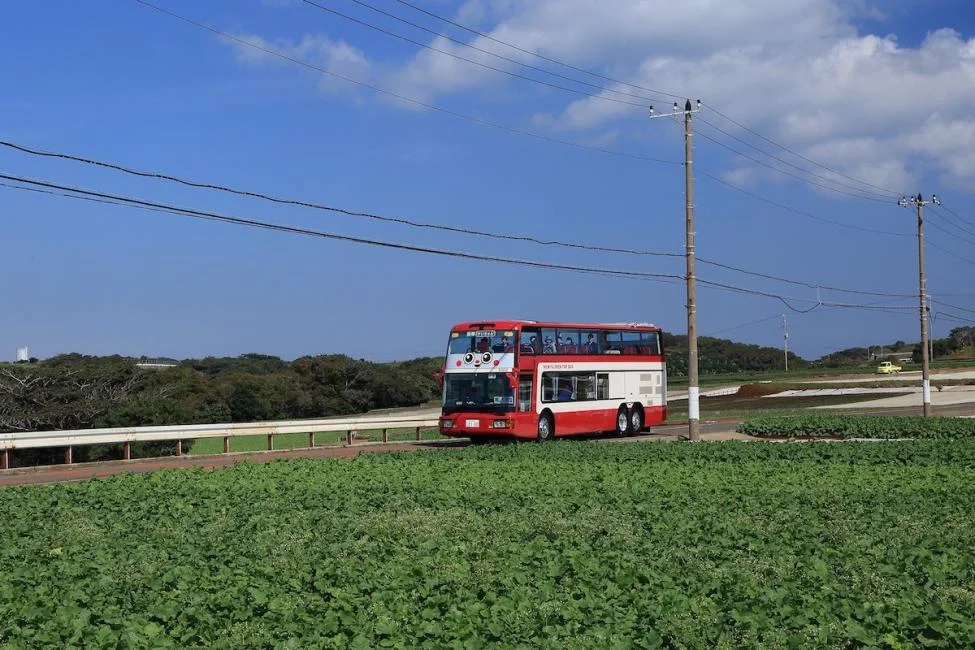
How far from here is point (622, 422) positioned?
3956 cm

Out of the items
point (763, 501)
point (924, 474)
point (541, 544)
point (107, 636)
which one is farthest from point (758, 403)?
point (107, 636)

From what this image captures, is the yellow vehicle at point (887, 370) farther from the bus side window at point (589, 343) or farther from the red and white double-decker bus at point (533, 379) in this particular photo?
the bus side window at point (589, 343)

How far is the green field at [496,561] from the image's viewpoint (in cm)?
860

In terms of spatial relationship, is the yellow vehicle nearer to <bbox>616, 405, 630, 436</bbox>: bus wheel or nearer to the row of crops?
the row of crops

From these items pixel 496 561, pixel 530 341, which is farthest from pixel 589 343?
pixel 496 561

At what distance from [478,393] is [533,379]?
1.85 metres

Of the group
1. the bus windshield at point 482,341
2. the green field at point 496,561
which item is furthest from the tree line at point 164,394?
the green field at point 496,561

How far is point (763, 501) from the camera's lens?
53.0 ft

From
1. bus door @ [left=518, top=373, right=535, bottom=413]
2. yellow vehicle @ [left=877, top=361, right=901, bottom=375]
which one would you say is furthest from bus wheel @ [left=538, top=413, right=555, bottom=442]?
yellow vehicle @ [left=877, top=361, right=901, bottom=375]

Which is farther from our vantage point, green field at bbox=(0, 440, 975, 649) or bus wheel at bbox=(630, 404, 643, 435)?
bus wheel at bbox=(630, 404, 643, 435)

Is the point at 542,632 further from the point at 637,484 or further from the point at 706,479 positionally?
the point at 706,479

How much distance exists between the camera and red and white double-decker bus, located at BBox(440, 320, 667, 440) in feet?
109

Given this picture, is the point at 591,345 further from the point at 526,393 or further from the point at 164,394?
the point at 164,394

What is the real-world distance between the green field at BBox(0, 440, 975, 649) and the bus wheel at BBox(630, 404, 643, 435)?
19663 mm
